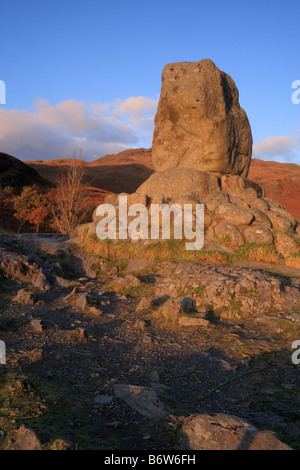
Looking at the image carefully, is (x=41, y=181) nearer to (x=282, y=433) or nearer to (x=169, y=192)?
(x=169, y=192)

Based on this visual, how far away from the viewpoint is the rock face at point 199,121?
10453 mm

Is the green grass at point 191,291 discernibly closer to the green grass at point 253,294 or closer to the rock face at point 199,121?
the green grass at point 253,294

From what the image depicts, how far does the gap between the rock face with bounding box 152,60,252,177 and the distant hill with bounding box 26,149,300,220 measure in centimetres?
1788

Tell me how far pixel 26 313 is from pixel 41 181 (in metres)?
29.0

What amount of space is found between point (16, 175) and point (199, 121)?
24080 mm

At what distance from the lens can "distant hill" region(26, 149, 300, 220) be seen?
118ft

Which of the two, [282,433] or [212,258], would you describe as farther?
[212,258]

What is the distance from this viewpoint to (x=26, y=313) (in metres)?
5.38

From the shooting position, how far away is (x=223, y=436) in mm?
2297

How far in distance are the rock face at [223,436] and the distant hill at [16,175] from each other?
94.8ft

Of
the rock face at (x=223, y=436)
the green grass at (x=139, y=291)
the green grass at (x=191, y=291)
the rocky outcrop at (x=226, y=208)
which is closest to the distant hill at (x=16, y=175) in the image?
the rocky outcrop at (x=226, y=208)

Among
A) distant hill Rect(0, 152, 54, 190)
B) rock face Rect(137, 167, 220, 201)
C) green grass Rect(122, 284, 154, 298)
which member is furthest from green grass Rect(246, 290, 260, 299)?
distant hill Rect(0, 152, 54, 190)

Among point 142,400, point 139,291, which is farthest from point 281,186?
point 142,400
